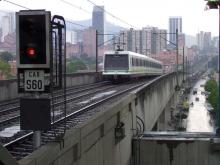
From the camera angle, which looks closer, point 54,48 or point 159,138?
point 54,48

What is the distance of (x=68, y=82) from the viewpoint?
35.4 m

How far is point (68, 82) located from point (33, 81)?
2756 cm

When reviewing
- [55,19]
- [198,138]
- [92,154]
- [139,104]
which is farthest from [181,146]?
[55,19]

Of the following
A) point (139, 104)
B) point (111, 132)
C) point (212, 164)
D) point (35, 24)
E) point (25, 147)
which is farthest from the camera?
point (139, 104)

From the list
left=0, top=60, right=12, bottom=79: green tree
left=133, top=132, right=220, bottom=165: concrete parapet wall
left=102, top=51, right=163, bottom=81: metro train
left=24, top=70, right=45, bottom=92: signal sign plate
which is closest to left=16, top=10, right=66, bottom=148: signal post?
left=24, top=70, right=45, bottom=92: signal sign plate

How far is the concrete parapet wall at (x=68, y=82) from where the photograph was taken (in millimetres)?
22453

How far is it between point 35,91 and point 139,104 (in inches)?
624

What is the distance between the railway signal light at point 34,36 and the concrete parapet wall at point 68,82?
1479 centimetres

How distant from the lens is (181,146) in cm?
1925

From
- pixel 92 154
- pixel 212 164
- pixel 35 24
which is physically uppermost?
pixel 35 24

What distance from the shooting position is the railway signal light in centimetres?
750

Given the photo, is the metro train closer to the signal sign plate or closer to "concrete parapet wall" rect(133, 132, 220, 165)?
"concrete parapet wall" rect(133, 132, 220, 165)

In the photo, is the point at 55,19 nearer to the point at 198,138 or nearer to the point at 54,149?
the point at 54,149

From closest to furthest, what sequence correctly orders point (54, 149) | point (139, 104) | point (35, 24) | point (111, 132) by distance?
point (35, 24) → point (54, 149) → point (111, 132) → point (139, 104)
